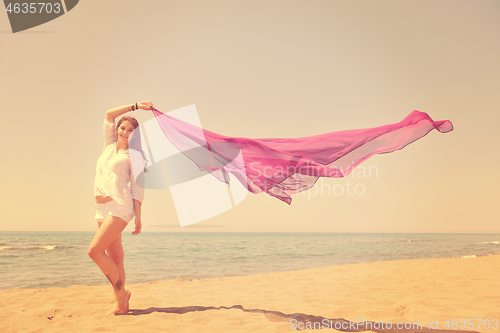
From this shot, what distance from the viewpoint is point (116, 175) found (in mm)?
3537

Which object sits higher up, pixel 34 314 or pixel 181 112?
pixel 181 112

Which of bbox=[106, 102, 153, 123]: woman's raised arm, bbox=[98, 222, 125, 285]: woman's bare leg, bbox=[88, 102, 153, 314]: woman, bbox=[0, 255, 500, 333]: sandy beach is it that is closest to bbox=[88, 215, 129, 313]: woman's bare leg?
bbox=[88, 102, 153, 314]: woman

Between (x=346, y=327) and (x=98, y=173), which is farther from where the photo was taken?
(x=98, y=173)

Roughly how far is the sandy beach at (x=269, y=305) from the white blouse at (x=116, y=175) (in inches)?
52.9

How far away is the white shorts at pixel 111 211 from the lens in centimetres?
345

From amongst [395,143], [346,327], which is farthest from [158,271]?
[395,143]

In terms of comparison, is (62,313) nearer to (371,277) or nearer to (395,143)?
(395,143)

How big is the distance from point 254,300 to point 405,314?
2032 mm

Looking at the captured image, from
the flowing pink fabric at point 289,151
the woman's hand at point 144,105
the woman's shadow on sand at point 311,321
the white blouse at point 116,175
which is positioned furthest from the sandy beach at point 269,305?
the woman's hand at point 144,105

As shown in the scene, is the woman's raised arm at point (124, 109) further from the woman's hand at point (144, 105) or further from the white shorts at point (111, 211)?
the white shorts at point (111, 211)

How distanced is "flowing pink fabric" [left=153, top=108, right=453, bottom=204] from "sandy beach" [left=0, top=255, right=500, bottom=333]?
4.91 ft

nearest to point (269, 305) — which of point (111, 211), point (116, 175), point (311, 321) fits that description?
point (311, 321)

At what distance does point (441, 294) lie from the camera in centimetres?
458

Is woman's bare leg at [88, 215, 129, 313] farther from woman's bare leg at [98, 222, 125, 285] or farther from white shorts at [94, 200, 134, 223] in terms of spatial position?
woman's bare leg at [98, 222, 125, 285]
